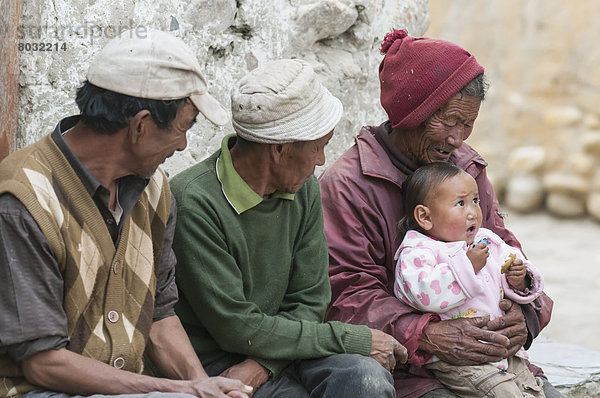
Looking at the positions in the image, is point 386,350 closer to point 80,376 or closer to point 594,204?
point 80,376

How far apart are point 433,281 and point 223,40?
4.96 ft

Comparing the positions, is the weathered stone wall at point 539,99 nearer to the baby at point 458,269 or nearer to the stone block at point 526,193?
the stone block at point 526,193

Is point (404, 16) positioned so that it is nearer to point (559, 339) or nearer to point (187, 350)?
point (187, 350)

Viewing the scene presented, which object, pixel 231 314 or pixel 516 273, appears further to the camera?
pixel 516 273

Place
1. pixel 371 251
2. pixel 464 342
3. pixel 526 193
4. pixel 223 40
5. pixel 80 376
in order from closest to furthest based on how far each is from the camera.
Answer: pixel 80 376 → pixel 464 342 → pixel 371 251 → pixel 223 40 → pixel 526 193

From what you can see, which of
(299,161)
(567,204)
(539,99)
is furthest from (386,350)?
(539,99)

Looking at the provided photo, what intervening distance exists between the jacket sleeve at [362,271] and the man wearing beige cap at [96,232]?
0.74m

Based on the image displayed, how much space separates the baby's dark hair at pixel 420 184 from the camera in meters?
3.42

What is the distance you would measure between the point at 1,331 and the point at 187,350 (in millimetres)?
718

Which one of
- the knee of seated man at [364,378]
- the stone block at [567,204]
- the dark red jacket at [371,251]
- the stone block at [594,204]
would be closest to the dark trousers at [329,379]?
the knee of seated man at [364,378]

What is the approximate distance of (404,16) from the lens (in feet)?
15.6

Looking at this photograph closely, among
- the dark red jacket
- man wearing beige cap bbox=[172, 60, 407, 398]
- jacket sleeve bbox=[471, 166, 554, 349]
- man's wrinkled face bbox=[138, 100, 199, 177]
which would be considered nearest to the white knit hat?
man wearing beige cap bbox=[172, 60, 407, 398]

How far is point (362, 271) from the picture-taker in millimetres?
3484

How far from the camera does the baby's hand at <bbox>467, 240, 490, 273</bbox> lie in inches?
128
